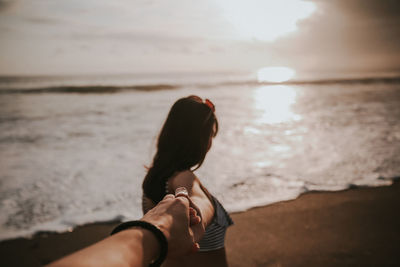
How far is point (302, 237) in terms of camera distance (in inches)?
119

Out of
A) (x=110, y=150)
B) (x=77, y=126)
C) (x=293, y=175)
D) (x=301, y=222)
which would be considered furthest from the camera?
(x=77, y=126)

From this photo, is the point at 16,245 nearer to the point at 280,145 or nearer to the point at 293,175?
the point at 293,175

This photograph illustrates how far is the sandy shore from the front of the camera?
2701 millimetres

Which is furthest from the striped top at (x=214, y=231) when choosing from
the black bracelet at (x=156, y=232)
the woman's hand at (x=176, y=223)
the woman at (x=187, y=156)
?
the black bracelet at (x=156, y=232)

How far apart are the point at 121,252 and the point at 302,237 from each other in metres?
2.89

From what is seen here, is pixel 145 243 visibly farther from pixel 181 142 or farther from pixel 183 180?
pixel 181 142

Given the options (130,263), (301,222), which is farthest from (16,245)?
(301,222)

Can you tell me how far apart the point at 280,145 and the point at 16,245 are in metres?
5.42

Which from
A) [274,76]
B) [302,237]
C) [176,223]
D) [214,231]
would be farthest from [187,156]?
[274,76]

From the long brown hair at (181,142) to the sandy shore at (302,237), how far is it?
1.56 metres

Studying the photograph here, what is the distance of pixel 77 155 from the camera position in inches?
→ 223

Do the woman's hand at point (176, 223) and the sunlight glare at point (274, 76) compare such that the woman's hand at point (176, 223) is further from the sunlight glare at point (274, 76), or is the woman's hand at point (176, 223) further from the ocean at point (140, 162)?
the sunlight glare at point (274, 76)

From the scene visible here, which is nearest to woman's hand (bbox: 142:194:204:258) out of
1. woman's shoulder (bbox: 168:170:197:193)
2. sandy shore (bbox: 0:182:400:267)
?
woman's shoulder (bbox: 168:170:197:193)

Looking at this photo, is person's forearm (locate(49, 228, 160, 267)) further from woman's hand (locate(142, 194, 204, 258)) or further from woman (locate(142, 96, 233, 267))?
woman (locate(142, 96, 233, 267))
